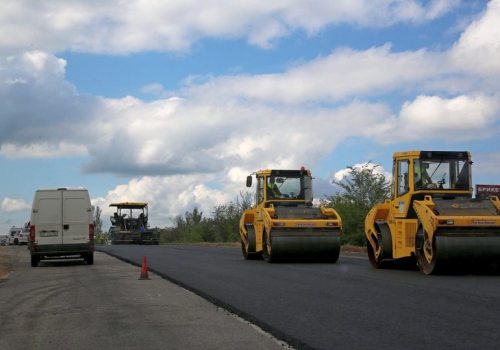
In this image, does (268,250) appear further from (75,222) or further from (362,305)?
(362,305)

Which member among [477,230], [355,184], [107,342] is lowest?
[107,342]

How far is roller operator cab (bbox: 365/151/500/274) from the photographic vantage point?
1538 cm

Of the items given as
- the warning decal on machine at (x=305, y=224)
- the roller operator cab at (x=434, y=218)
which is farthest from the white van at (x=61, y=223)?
the roller operator cab at (x=434, y=218)

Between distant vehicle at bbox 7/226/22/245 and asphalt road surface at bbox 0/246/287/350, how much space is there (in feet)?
186

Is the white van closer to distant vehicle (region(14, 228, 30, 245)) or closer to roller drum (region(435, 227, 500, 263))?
roller drum (region(435, 227, 500, 263))

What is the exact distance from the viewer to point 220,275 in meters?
17.1

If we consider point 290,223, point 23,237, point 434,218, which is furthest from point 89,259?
point 23,237

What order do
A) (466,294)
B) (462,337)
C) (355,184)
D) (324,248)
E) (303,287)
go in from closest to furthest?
(462,337), (466,294), (303,287), (324,248), (355,184)

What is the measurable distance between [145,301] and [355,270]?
283 inches

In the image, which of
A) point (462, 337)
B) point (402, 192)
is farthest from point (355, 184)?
point (462, 337)

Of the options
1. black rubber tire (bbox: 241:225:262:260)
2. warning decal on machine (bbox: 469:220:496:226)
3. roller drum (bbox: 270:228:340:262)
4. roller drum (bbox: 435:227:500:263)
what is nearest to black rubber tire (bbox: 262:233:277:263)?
roller drum (bbox: 270:228:340:262)

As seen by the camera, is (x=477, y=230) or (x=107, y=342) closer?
(x=107, y=342)

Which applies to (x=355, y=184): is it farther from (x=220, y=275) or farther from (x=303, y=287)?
(x=303, y=287)

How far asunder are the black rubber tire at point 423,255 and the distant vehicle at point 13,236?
5840 cm
